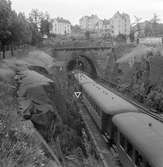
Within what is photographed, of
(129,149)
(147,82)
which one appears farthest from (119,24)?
(129,149)

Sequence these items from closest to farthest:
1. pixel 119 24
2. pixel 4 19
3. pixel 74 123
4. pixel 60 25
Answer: pixel 74 123 < pixel 4 19 < pixel 119 24 < pixel 60 25

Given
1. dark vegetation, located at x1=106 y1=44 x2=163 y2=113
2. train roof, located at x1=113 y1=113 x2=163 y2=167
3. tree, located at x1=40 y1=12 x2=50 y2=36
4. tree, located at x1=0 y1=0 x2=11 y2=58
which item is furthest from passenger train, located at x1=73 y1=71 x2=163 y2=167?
tree, located at x1=40 y1=12 x2=50 y2=36

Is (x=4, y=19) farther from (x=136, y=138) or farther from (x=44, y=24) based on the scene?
(x=44, y=24)

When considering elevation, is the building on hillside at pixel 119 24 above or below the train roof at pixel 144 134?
above

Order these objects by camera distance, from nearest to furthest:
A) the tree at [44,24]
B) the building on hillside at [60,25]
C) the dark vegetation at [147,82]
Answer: the dark vegetation at [147,82] → the tree at [44,24] → the building on hillside at [60,25]

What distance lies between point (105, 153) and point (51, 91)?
4.55 metres

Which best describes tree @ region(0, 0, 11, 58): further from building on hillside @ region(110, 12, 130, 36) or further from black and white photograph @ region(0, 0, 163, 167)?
building on hillside @ region(110, 12, 130, 36)

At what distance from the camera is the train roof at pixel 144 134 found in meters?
6.79

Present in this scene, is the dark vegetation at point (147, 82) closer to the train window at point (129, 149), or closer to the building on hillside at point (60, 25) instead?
the train window at point (129, 149)

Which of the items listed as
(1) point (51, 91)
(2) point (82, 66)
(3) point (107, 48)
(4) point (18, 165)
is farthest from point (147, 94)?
(2) point (82, 66)

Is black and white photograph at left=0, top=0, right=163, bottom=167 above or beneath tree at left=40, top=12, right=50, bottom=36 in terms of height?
beneath

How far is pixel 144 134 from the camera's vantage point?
26.9 feet

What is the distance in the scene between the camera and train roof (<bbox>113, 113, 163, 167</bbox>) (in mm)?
6789

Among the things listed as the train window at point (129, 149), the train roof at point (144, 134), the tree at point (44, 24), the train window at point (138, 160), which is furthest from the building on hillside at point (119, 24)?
the train window at point (138, 160)
